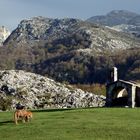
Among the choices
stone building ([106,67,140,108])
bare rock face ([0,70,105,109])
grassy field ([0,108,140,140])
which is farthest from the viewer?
bare rock face ([0,70,105,109])

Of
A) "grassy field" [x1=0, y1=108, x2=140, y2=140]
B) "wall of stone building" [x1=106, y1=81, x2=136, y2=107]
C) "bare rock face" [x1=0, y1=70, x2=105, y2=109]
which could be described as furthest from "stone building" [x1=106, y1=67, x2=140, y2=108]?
"bare rock face" [x1=0, y1=70, x2=105, y2=109]

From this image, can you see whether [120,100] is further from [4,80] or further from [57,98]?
[4,80]

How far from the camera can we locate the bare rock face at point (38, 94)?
117m

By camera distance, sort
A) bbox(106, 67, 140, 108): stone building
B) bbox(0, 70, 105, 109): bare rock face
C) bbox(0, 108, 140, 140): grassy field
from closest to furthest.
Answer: bbox(0, 108, 140, 140): grassy field < bbox(106, 67, 140, 108): stone building < bbox(0, 70, 105, 109): bare rock face

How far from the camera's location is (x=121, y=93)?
281 feet

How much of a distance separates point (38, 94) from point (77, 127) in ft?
242

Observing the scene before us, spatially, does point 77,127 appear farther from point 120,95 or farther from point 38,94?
point 38,94

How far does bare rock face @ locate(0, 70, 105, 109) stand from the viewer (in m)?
117

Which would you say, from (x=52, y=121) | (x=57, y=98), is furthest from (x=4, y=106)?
(x=52, y=121)

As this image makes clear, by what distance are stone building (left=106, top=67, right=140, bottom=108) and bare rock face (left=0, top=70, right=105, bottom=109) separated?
2963cm

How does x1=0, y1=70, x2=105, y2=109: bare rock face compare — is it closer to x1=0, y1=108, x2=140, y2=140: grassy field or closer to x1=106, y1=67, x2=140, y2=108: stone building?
x1=106, y1=67, x2=140, y2=108: stone building

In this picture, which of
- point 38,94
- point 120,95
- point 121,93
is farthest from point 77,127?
point 38,94

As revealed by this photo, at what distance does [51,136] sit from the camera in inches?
1842

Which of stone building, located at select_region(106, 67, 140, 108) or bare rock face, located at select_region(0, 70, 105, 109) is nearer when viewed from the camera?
stone building, located at select_region(106, 67, 140, 108)
